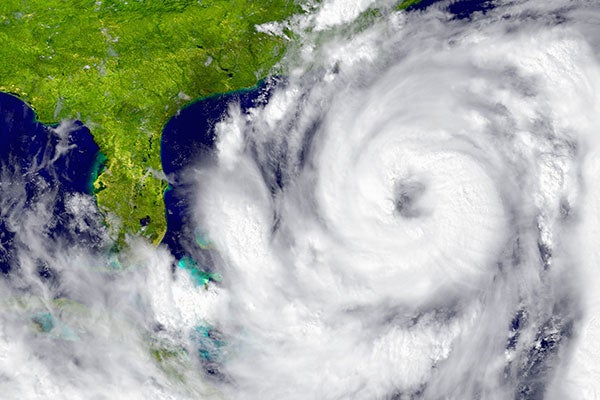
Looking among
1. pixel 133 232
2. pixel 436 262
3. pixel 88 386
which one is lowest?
pixel 88 386

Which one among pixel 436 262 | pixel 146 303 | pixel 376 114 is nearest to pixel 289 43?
pixel 376 114

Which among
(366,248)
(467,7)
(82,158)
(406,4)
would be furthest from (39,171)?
(467,7)

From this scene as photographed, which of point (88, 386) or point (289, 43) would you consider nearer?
point (88, 386)

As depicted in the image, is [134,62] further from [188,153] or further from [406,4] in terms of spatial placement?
[406,4]

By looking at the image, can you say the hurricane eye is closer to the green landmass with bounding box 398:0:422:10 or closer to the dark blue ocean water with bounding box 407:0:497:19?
the dark blue ocean water with bounding box 407:0:497:19

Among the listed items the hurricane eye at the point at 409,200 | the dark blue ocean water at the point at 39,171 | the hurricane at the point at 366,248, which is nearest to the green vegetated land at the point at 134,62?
the dark blue ocean water at the point at 39,171

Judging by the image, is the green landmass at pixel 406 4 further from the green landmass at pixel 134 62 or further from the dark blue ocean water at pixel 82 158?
the green landmass at pixel 134 62

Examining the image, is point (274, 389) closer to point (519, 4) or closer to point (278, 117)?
point (278, 117)

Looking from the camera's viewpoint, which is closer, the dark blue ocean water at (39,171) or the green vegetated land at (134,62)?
the dark blue ocean water at (39,171)
